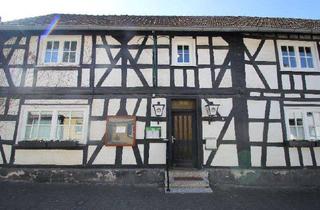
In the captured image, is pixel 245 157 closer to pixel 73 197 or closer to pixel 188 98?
pixel 188 98

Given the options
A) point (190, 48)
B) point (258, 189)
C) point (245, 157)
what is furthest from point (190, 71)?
point (258, 189)

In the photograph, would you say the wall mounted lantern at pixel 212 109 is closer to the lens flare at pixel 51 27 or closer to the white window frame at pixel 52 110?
the white window frame at pixel 52 110

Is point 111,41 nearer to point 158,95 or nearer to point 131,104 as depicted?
point 131,104

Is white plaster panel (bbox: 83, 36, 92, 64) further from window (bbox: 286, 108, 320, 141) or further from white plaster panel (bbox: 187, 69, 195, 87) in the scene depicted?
window (bbox: 286, 108, 320, 141)

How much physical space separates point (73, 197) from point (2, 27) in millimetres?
6129

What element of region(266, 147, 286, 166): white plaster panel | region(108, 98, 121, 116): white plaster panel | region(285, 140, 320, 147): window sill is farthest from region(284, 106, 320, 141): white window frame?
region(108, 98, 121, 116): white plaster panel

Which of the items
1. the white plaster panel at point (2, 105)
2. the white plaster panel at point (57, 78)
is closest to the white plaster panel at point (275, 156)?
the white plaster panel at point (57, 78)

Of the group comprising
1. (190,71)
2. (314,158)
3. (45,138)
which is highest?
(190,71)

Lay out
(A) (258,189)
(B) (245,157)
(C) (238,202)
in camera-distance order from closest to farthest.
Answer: (C) (238,202)
(A) (258,189)
(B) (245,157)

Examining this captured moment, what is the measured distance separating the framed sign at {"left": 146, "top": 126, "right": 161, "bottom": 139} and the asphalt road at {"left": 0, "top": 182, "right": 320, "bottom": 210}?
161cm

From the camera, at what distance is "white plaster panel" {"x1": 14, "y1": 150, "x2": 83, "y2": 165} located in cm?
777

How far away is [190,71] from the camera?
27.4ft

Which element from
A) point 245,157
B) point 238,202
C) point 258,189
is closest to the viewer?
point 238,202

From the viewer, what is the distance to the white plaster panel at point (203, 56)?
8.43 meters
